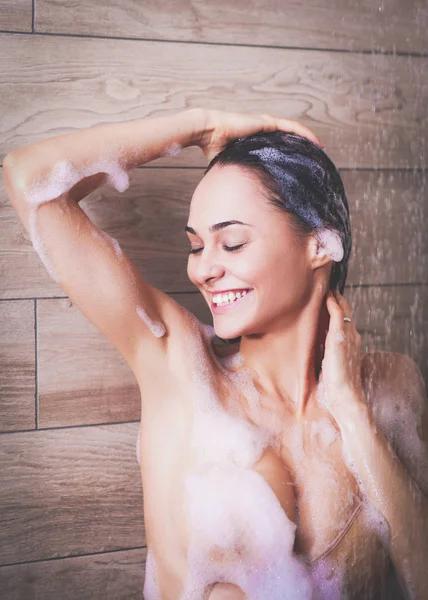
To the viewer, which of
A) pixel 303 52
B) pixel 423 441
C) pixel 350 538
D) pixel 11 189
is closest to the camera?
pixel 11 189

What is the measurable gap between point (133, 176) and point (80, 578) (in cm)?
93

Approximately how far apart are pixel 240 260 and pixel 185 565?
0.53 meters

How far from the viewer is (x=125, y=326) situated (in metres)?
1.24

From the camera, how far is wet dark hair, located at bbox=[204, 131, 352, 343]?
4.11 ft

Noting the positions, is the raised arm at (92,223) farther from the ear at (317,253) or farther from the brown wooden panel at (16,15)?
the brown wooden panel at (16,15)

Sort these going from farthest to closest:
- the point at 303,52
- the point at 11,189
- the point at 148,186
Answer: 1. the point at 303,52
2. the point at 148,186
3. the point at 11,189

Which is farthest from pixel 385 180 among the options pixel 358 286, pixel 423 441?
pixel 423 441

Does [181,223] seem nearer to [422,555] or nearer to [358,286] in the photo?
[358,286]

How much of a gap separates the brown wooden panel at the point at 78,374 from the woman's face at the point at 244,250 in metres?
0.42

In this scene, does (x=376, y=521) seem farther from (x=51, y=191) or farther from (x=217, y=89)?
(x=217, y=89)

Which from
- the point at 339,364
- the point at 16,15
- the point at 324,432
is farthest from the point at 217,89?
the point at 324,432

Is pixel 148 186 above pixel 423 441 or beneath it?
above

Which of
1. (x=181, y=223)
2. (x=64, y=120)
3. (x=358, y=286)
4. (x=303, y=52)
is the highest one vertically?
(x=303, y=52)

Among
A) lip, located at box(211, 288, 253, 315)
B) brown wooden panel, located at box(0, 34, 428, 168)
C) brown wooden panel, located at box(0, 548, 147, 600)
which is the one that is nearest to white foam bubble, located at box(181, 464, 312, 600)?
lip, located at box(211, 288, 253, 315)
